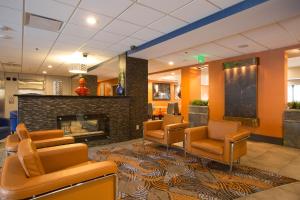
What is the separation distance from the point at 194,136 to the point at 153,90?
9088 millimetres

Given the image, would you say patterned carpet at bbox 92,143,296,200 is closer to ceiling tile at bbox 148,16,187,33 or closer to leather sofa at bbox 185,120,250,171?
leather sofa at bbox 185,120,250,171

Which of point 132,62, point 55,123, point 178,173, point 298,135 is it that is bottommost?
A: point 178,173

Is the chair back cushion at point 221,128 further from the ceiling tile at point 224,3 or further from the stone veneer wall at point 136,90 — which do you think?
the stone veneer wall at point 136,90

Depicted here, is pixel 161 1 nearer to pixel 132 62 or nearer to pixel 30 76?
pixel 132 62

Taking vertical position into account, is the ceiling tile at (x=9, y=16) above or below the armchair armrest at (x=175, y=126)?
above

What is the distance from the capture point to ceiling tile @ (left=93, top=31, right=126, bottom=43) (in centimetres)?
399

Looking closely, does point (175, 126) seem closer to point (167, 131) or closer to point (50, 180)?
point (167, 131)

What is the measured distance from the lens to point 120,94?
539 cm

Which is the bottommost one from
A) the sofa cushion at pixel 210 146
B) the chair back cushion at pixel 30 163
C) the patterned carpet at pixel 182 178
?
the patterned carpet at pixel 182 178

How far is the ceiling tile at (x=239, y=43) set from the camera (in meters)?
4.28

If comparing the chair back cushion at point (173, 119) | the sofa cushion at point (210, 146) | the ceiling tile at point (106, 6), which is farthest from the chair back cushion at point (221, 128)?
the ceiling tile at point (106, 6)

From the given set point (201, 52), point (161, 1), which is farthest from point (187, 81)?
point (161, 1)

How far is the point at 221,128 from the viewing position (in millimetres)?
3467

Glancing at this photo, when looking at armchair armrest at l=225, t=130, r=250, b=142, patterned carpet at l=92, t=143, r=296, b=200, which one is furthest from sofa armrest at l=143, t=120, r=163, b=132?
armchair armrest at l=225, t=130, r=250, b=142
